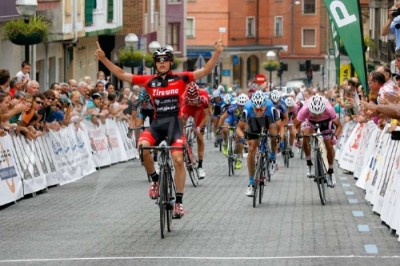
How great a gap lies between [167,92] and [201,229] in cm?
175

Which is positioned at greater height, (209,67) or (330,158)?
(209,67)

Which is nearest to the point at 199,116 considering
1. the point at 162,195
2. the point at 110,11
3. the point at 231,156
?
the point at 231,156

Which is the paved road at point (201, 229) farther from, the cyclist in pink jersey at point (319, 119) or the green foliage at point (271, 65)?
the green foliage at point (271, 65)

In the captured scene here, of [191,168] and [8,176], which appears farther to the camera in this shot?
[191,168]

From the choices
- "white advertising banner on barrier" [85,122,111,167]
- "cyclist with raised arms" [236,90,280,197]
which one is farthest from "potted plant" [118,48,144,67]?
"cyclist with raised arms" [236,90,280,197]

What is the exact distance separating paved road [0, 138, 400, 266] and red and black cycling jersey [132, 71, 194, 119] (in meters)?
1.46

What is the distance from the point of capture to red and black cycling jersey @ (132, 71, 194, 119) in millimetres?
18453

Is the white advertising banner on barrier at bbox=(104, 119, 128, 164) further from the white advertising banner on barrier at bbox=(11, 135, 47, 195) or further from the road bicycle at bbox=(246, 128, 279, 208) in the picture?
the road bicycle at bbox=(246, 128, 279, 208)

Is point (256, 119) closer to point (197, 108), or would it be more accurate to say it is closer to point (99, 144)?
point (197, 108)

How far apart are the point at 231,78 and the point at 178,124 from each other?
109119 mm

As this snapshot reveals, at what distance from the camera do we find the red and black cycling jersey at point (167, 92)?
727 inches

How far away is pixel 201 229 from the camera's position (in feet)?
59.8

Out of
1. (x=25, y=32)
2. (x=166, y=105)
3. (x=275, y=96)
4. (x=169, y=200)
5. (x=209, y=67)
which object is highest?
(x=25, y=32)

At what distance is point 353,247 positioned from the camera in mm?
16125
